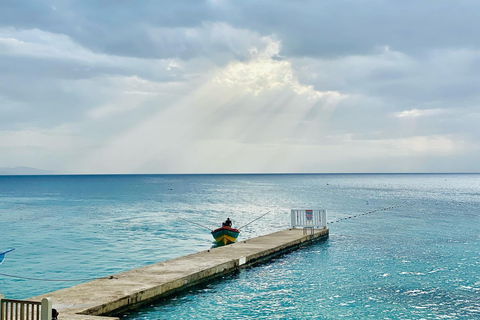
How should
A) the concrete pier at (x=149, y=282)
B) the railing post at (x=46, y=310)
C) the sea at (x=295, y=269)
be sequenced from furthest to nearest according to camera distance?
1. the sea at (x=295, y=269)
2. the concrete pier at (x=149, y=282)
3. the railing post at (x=46, y=310)

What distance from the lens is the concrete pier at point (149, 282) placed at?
1526 centimetres

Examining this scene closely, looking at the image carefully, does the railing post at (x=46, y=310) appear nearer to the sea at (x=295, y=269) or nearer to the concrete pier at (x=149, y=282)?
the concrete pier at (x=149, y=282)

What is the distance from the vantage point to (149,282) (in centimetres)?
1852

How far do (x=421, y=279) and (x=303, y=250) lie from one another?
31.9 ft

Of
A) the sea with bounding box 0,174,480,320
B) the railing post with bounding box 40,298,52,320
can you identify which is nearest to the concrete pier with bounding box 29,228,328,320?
the sea with bounding box 0,174,480,320

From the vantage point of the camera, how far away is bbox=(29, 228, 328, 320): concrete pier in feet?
50.1

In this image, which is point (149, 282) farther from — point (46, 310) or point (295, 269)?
point (295, 269)

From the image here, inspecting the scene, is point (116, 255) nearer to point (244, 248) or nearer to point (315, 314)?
point (244, 248)

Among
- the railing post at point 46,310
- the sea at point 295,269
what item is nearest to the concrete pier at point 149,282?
the sea at point 295,269

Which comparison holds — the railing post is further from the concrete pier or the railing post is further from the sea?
the sea

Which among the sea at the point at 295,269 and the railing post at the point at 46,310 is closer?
the railing post at the point at 46,310

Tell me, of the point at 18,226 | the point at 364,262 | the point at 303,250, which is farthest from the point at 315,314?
the point at 18,226

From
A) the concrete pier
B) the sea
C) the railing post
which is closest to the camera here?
the railing post

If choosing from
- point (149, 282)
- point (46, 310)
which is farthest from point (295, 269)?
point (46, 310)
